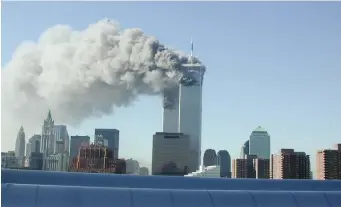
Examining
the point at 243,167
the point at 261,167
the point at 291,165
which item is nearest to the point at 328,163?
the point at 291,165

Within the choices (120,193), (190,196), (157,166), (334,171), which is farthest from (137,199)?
(157,166)

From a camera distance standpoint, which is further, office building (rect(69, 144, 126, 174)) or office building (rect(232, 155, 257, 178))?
office building (rect(232, 155, 257, 178))

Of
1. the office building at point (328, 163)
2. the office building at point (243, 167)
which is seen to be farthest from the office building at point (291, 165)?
the office building at point (243, 167)

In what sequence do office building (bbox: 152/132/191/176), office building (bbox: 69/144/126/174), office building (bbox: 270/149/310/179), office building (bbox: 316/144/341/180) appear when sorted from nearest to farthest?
office building (bbox: 316/144/341/180) < office building (bbox: 69/144/126/174) < office building (bbox: 270/149/310/179) < office building (bbox: 152/132/191/176)

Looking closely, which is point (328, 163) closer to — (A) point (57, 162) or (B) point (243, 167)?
(B) point (243, 167)

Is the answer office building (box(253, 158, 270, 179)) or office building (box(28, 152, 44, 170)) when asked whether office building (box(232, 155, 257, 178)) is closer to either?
office building (box(253, 158, 270, 179))

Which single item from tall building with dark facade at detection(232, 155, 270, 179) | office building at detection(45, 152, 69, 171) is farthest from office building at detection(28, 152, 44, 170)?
tall building with dark facade at detection(232, 155, 270, 179)
